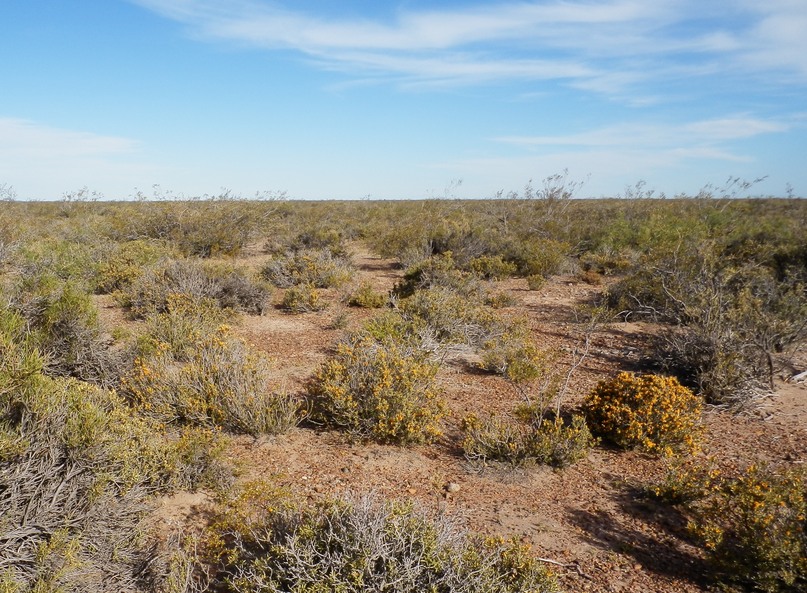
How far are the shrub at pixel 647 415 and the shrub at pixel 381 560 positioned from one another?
8.91 ft

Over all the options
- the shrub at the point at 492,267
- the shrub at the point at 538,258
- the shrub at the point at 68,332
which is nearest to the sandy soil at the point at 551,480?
the shrub at the point at 68,332

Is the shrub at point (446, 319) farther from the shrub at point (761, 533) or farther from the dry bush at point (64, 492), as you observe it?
the dry bush at point (64, 492)

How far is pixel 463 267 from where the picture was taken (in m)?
15.5

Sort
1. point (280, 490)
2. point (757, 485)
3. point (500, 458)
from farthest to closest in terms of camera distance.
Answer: point (500, 458), point (280, 490), point (757, 485)

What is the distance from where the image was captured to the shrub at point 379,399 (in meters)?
5.31

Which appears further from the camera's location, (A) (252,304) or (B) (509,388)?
(A) (252,304)

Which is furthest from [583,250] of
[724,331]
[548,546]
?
[548,546]

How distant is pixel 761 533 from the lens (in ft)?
11.2

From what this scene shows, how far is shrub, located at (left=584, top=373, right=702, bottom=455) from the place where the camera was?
5320 mm

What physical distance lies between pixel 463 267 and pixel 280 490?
39.6ft

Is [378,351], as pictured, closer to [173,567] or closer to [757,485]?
[173,567]

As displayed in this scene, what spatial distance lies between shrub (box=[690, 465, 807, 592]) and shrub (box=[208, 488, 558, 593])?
142 centimetres

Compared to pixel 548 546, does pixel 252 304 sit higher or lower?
higher

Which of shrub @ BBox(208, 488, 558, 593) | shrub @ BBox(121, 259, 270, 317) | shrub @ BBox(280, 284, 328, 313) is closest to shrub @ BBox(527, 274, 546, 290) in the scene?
shrub @ BBox(280, 284, 328, 313)
